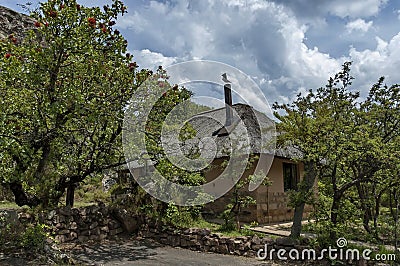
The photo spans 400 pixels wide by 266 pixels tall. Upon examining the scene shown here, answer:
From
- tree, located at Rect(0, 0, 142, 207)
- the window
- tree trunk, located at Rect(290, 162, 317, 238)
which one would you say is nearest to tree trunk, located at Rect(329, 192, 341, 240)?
tree trunk, located at Rect(290, 162, 317, 238)

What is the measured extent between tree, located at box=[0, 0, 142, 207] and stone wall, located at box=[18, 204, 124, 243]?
0.67 metres

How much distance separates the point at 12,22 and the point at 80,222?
18.9 feet

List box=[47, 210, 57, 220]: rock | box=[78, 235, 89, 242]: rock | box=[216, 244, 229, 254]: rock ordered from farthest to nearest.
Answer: box=[78, 235, 89, 242]: rock < box=[47, 210, 57, 220]: rock < box=[216, 244, 229, 254]: rock

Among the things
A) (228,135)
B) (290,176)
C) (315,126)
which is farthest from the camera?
(290,176)

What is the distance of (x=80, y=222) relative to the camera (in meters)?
8.43

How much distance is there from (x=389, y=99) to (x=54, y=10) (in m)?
6.80

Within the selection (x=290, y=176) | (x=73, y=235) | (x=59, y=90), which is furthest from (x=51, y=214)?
(x=290, y=176)

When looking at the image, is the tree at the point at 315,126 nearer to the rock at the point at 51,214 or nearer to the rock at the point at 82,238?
the rock at the point at 82,238

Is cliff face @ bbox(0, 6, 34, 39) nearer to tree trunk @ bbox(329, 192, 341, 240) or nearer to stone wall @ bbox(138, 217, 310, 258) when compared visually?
stone wall @ bbox(138, 217, 310, 258)

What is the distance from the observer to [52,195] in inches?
309

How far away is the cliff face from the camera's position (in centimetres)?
848

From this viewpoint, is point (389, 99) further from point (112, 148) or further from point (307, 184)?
point (112, 148)

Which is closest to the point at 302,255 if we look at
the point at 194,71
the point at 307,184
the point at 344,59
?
the point at 307,184

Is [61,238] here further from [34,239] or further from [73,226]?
[34,239]
